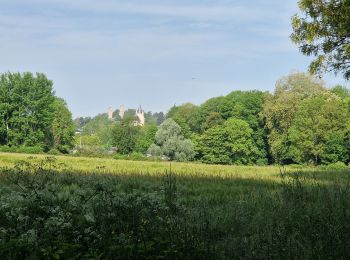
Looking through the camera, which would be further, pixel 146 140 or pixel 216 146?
pixel 146 140

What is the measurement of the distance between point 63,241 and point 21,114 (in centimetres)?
7511

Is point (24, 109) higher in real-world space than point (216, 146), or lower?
higher

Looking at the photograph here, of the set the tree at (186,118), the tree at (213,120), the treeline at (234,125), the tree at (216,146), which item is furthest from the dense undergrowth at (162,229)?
the tree at (186,118)

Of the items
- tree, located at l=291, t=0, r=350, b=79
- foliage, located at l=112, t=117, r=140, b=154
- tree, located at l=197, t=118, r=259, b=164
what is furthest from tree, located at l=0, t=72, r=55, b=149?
tree, located at l=291, t=0, r=350, b=79

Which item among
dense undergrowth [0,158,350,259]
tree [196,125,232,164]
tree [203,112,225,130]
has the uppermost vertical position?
tree [203,112,225,130]

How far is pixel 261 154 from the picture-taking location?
7975 centimetres

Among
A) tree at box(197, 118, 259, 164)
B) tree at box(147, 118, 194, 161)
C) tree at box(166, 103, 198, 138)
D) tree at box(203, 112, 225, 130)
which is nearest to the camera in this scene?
tree at box(147, 118, 194, 161)

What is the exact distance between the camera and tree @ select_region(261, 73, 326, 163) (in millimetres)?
65688

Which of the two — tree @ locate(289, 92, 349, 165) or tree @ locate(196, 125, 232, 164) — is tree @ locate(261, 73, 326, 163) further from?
tree @ locate(196, 125, 232, 164)

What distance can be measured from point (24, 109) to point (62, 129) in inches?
394

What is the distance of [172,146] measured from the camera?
256ft

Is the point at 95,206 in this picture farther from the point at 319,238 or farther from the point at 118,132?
the point at 118,132

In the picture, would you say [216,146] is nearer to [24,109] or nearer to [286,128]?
[286,128]

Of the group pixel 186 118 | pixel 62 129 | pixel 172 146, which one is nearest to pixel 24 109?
pixel 62 129
